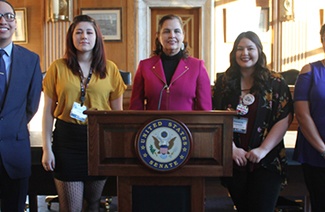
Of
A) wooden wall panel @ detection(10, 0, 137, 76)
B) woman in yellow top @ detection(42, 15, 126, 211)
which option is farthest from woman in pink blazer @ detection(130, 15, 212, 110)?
wooden wall panel @ detection(10, 0, 137, 76)

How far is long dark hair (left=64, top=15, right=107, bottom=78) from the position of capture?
1.97 meters

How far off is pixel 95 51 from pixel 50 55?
219 inches

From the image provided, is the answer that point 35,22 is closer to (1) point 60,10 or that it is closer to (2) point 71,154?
(1) point 60,10

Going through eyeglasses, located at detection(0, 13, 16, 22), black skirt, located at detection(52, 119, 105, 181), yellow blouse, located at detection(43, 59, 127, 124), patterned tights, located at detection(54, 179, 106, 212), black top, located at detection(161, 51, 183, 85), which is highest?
eyeglasses, located at detection(0, 13, 16, 22)

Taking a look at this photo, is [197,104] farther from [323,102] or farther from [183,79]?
[323,102]

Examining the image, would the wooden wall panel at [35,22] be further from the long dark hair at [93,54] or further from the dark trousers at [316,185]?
the dark trousers at [316,185]

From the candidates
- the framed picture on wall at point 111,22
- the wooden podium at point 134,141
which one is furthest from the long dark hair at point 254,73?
the framed picture on wall at point 111,22

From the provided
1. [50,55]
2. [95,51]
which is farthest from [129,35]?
[95,51]

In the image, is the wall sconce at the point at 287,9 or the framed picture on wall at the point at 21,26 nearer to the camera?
the wall sconce at the point at 287,9

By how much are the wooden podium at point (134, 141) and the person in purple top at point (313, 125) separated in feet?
1.99

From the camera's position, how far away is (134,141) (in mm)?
1417

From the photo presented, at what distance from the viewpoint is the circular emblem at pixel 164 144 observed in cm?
140

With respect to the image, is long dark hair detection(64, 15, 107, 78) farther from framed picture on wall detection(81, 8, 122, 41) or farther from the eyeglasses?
framed picture on wall detection(81, 8, 122, 41)

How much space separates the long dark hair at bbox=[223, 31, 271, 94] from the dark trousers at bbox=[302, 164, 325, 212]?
46cm
